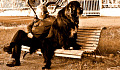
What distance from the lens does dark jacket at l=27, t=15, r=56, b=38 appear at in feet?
14.1

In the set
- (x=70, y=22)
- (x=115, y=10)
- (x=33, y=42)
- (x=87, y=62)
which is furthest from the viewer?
(x=115, y=10)

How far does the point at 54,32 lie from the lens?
13.5 ft

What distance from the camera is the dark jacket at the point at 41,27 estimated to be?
4312 mm

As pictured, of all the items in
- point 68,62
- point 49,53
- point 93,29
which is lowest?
point 68,62

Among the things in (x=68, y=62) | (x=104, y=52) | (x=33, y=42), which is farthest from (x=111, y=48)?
(x=33, y=42)

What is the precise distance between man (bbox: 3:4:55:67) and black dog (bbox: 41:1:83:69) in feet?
0.78

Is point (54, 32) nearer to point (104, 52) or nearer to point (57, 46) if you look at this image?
point (57, 46)

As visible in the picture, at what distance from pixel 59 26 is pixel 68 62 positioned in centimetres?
127

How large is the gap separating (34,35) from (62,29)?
748 mm

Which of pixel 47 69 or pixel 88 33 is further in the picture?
pixel 88 33

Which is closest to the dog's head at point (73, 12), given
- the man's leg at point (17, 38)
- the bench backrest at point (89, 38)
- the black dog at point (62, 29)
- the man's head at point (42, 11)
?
the black dog at point (62, 29)

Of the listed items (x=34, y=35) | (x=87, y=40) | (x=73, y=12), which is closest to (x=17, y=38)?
(x=34, y=35)

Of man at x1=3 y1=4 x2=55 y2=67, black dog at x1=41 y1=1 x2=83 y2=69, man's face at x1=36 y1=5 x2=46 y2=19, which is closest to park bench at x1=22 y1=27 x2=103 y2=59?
→ black dog at x1=41 y1=1 x2=83 y2=69

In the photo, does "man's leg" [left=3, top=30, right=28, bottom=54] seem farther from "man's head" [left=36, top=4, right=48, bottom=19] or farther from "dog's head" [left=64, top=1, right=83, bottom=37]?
"dog's head" [left=64, top=1, right=83, bottom=37]
